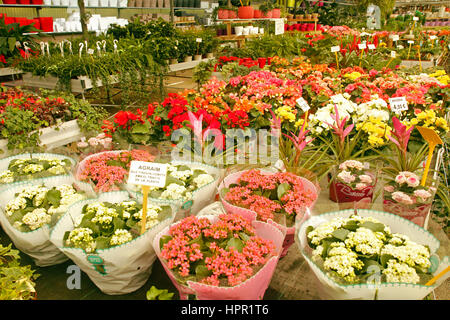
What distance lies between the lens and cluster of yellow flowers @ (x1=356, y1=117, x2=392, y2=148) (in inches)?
75.7

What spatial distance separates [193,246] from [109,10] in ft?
26.8

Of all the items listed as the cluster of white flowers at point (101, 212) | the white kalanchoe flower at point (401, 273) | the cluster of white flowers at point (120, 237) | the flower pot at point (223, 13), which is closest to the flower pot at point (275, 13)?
the flower pot at point (223, 13)

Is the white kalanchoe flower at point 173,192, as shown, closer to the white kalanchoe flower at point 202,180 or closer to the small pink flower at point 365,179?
the white kalanchoe flower at point 202,180

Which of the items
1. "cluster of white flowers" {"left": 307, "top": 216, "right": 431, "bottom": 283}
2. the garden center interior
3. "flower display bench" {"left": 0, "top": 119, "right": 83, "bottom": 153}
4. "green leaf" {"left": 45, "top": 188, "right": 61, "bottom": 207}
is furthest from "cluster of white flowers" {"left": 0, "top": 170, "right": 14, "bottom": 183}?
"cluster of white flowers" {"left": 307, "top": 216, "right": 431, "bottom": 283}

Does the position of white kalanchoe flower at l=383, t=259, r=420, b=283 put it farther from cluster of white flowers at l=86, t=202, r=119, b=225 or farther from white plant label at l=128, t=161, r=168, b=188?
cluster of white flowers at l=86, t=202, r=119, b=225

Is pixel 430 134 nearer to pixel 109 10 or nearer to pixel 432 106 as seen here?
pixel 432 106

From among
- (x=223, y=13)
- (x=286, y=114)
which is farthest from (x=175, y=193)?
(x=223, y=13)

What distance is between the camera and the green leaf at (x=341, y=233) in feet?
3.68

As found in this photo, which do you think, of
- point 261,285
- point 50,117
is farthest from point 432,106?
point 50,117

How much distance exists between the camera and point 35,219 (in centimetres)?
136

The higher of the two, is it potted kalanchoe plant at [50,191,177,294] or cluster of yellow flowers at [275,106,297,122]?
cluster of yellow flowers at [275,106,297,122]

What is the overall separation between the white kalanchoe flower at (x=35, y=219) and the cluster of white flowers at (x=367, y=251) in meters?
1.06

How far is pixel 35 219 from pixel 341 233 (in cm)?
119

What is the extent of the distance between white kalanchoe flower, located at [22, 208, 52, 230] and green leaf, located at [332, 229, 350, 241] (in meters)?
1.13
